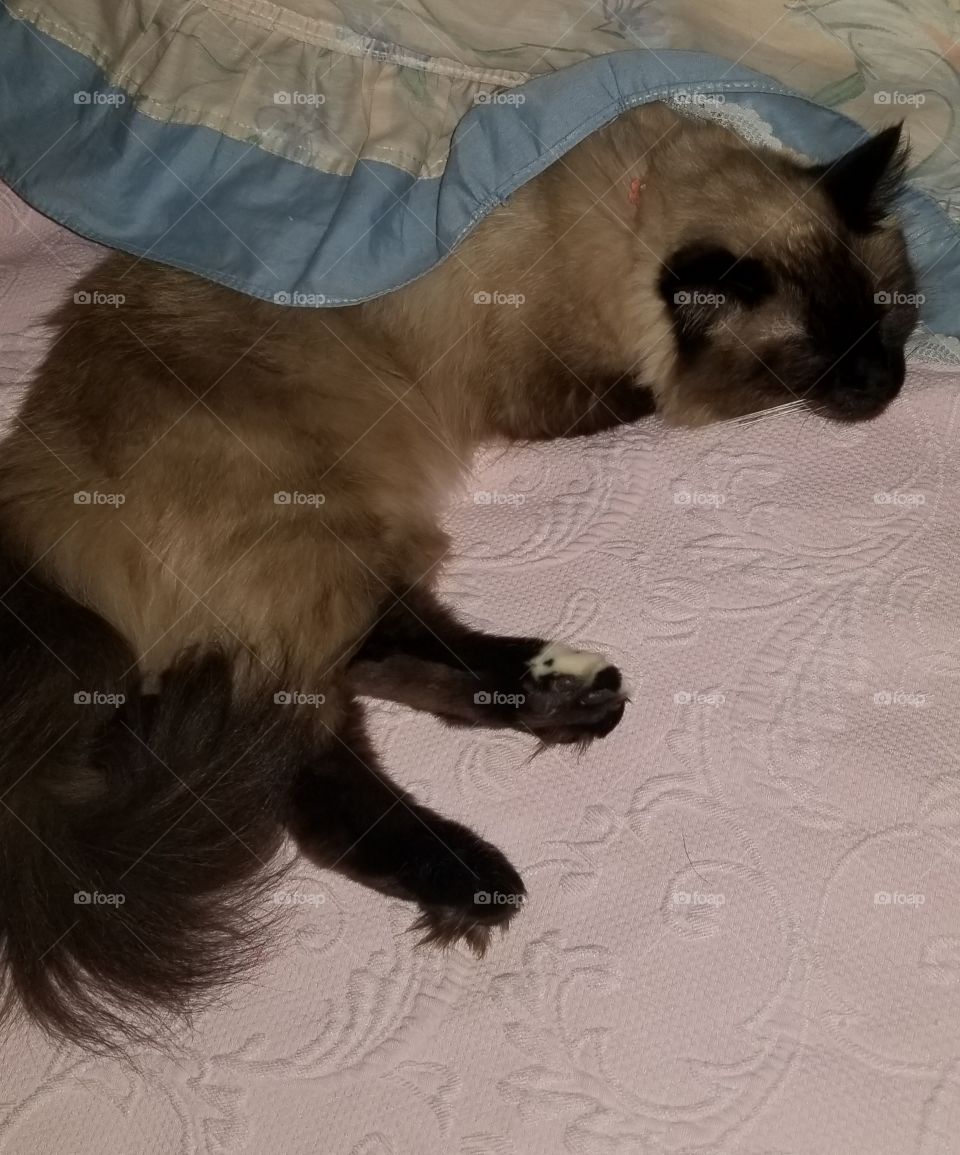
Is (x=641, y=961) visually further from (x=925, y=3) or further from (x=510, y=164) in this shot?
(x=925, y=3)

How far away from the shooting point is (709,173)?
1.84 metres

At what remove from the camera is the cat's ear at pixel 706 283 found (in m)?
1.68

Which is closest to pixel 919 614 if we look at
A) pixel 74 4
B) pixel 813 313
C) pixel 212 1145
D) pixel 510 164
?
pixel 813 313

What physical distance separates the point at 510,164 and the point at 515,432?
476 millimetres

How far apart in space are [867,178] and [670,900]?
1.19m

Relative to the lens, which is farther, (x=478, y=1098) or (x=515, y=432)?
(x=515, y=432)

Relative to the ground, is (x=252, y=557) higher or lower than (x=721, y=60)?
lower

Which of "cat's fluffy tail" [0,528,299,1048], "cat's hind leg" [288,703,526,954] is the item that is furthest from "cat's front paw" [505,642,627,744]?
"cat's fluffy tail" [0,528,299,1048]

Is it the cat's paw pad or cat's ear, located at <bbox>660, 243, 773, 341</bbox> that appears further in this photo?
cat's ear, located at <bbox>660, 243, 773, 341</bbox>

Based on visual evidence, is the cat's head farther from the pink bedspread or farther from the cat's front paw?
the cat's front paw

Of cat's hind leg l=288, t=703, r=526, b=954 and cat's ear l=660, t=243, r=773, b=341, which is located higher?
cat's ear l=660, t=243, r=773, b=341

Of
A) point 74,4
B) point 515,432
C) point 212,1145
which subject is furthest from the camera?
point 515,432

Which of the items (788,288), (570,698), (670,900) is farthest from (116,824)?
(788,288)

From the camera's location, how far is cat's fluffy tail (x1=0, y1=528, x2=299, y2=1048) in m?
1.33
